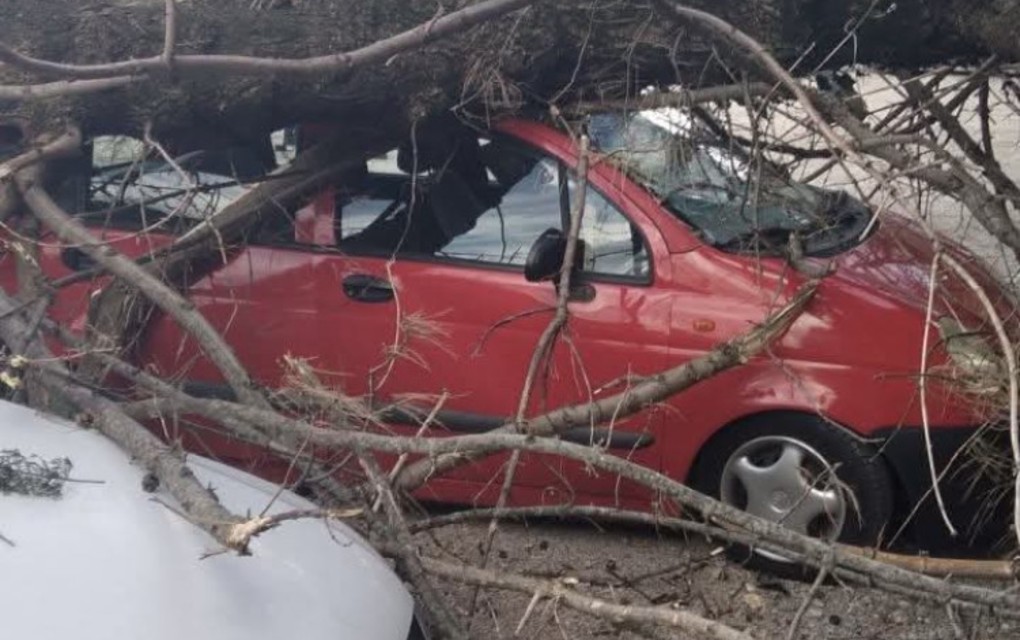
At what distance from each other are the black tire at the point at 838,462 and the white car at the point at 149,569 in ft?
6.14

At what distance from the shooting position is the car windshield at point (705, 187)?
4484 mm

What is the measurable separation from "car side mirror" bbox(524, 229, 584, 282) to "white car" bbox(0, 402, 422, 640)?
1.62 meters

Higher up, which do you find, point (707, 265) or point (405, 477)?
point (707, 265)

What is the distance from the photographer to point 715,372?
4133 mm

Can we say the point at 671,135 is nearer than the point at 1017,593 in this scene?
No

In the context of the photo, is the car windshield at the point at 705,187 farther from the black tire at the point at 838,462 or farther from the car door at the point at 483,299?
the black tire at the point at 838,462

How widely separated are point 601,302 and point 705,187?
1.83 feet

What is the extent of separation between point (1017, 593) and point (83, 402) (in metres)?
2.28

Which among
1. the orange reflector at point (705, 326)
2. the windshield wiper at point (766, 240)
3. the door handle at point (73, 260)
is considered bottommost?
the door handle at point (73, 260)

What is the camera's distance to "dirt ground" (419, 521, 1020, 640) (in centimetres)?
399

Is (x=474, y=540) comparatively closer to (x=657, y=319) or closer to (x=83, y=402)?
(x=657, y=319)

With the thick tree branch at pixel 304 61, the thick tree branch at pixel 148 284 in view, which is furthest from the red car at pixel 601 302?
the thick tree branch at pixel 304 61

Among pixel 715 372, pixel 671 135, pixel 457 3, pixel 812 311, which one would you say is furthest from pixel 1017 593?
pixel 457 3

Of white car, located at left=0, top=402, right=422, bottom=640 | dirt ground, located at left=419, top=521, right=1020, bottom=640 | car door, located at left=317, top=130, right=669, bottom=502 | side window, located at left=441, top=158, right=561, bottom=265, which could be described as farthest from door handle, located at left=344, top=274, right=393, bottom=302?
white car, located at left=0, top=402, right=422, bottom=640
